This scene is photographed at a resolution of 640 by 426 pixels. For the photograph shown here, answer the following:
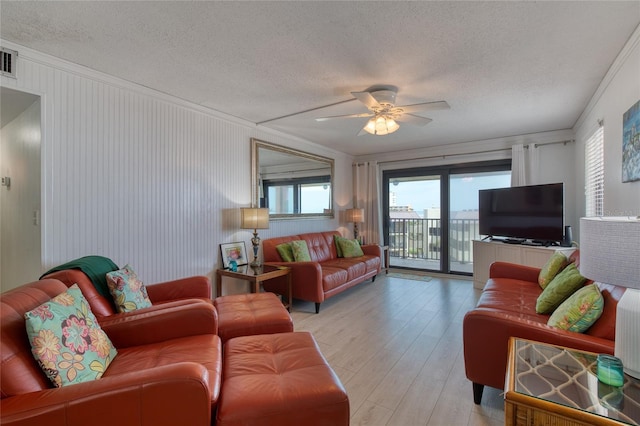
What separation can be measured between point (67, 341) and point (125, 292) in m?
0.82

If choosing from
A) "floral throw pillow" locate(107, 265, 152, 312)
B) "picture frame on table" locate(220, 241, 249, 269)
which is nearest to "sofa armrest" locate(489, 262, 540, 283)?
"picture frame on table" locate(220, 241, 249, 269)

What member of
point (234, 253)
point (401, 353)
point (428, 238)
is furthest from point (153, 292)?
point (428, 238)

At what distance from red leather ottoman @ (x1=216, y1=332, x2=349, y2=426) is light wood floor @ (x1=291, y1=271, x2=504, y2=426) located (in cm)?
55

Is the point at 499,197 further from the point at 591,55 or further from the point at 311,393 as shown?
the point at 311,393

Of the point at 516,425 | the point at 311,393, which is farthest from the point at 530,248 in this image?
the point at 311,393

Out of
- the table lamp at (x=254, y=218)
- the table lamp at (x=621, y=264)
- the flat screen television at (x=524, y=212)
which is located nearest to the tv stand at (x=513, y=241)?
the flat screen television at (x=524, y=212)

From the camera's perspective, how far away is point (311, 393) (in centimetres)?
130

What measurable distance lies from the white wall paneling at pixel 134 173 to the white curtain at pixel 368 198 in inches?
114

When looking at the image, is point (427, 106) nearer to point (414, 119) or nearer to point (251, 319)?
point (414, 119)

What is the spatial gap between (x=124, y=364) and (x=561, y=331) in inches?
92.2

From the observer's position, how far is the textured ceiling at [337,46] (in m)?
1.71

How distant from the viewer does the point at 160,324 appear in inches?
71.5

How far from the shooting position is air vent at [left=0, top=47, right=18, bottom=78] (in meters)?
2.01

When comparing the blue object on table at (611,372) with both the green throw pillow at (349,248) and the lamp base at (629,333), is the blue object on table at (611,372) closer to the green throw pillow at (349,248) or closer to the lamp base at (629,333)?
the lamp base at (629,333)
